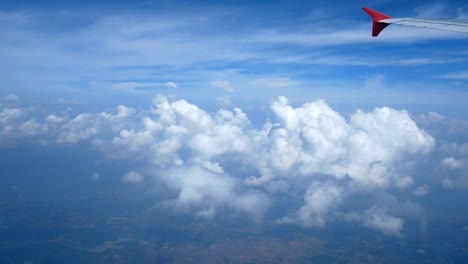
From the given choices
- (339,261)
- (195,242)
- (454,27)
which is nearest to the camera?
(454,27)

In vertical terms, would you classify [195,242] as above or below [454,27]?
below

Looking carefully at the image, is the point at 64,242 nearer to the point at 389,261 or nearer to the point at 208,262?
the point at 208,262

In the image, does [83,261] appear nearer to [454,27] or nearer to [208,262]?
[208,262]

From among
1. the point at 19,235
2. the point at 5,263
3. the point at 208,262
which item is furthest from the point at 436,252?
the point at 19,235

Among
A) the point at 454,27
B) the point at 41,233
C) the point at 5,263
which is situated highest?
the point at 454,27

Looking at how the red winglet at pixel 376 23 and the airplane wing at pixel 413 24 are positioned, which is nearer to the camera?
the airplane wing at pixel 413 24

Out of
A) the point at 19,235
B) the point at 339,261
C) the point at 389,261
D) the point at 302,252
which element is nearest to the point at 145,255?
the point at 19,235

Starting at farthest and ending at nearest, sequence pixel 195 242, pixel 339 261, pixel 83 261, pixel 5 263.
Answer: pixel 195 242 → pixel 339 261 → pixel 83 261 → pixel 5 263

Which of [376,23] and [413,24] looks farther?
[376,23]

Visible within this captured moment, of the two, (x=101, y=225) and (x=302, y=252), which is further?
(x=101, y=225)

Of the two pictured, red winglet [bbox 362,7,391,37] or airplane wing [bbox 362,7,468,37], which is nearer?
airplane wing [bbox 362,7,468,37]
